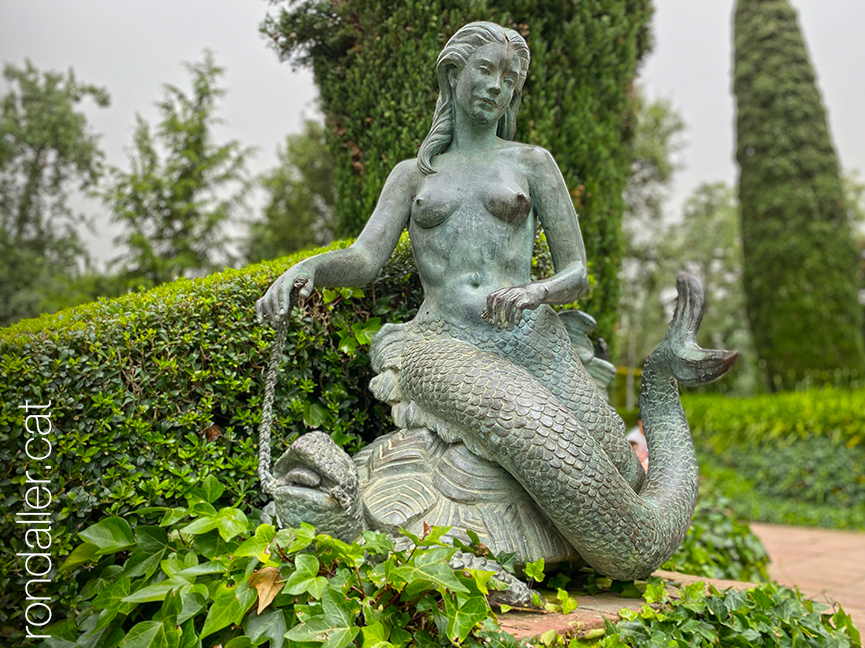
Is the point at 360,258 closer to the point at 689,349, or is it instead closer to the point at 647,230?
the point at 689,349

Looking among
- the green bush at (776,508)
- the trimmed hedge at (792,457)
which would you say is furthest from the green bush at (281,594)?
the trimmed hedge at (792,457)

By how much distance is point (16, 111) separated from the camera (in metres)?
15.0

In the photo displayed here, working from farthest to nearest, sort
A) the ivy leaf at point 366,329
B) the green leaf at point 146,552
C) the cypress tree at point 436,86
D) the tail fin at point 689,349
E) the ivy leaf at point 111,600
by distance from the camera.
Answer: the cypress tree at point 436,86 < the ivy leaf at point 366,329 < the tail fin at point 689,349 < the green leaf at point 146,552 < the ivy leaf at point 111,600

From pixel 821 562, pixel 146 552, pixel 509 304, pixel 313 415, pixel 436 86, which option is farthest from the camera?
pixel 821 562

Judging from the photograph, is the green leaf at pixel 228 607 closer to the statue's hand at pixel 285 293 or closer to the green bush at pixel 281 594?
the green bush at pixel 281 594

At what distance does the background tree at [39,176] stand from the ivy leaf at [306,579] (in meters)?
14.1

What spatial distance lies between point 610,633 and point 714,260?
23.6 m

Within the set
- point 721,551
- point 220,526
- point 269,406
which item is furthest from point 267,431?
point 721,551

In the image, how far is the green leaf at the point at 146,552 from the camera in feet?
6.41

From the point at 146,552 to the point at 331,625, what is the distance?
2.26 ft

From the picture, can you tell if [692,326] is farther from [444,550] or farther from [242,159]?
[242,159]

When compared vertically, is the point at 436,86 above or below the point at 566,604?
above

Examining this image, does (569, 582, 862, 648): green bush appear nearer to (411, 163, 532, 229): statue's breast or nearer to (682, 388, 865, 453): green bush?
(411, 163, 532, 229): statue's breast

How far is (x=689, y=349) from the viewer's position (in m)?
2.56
